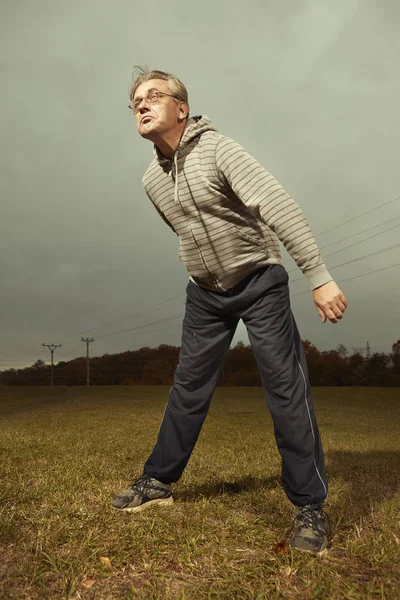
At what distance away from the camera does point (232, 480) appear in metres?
4.14

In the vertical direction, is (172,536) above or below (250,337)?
below

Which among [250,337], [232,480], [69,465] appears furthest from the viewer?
[69,465]

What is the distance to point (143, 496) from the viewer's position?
10.3 feet

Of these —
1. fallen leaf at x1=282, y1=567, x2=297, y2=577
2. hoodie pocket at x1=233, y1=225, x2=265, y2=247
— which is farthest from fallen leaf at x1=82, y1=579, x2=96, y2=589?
hoodie pocket at x1=233, y1=225, x2=265, y2=247

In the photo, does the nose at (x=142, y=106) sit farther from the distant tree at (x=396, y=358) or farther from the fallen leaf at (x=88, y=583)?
the distant tree at (x=396, y=358)

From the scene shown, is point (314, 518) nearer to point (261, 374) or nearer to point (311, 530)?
point (311, 530)

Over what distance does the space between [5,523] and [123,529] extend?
647 mm

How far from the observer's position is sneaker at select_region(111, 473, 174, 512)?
3.09 m

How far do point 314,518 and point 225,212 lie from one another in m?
1.71

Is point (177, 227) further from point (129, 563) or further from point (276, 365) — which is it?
point (129, 563)

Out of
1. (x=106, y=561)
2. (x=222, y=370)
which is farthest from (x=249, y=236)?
(x=222, y=370)

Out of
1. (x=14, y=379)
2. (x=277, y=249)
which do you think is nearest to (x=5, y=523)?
(x=277, y=249)

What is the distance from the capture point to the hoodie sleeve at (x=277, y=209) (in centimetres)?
257

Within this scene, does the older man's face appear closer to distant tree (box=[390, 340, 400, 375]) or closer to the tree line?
the tree line
